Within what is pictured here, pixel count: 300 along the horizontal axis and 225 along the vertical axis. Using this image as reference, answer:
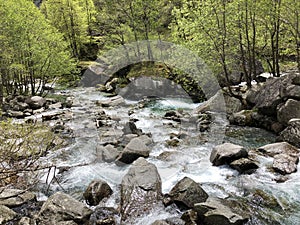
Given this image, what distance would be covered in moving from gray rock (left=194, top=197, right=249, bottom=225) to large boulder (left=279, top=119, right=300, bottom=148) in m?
4.85

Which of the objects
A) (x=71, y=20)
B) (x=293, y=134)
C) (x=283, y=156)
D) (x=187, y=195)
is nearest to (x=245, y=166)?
(x=283, y=156)

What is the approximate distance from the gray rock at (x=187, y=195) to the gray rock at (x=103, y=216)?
150 cm

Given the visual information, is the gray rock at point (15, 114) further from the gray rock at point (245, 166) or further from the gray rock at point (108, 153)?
the gray rock at point (245, 166)

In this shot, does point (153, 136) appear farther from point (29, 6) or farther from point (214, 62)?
point (29, 6)

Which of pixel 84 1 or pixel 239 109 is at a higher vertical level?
pixel 84 1

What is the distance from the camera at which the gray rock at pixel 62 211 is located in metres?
5.67

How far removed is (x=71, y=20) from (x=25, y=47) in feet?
60.0

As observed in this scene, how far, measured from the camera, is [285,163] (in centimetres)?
776

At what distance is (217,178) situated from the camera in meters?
7.67

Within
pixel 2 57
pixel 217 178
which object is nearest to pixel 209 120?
pixel 217 178

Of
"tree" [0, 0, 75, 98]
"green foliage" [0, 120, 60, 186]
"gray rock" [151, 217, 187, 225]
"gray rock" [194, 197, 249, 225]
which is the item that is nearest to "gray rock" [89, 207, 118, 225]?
"gray rock" [151, 217, 187, 225]

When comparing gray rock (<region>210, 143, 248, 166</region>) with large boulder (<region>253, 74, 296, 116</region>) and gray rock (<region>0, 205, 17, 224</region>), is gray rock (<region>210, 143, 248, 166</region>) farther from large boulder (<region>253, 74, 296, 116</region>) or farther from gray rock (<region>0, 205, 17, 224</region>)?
gray rock (<region>0, 205, 17, 224</region>)

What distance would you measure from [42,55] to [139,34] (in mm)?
10505

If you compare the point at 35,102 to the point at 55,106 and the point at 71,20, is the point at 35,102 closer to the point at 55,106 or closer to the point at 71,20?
the point at 55,106
